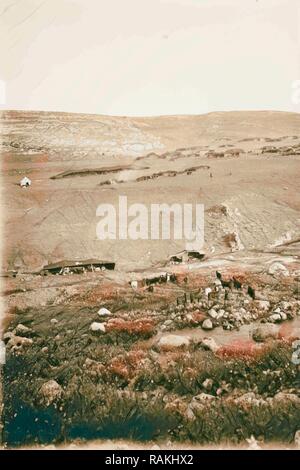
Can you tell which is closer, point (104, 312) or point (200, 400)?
point (200, 400)

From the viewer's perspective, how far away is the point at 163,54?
4.71 m

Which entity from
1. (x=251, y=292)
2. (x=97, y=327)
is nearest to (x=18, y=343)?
(x=97, y=327)

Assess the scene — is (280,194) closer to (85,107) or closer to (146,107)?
(146,107)

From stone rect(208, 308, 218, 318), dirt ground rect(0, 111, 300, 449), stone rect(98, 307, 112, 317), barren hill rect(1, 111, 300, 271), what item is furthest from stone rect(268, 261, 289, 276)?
stone rect(98, 307, 112, 317)

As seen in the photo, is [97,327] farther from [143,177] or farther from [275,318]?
[275,318]

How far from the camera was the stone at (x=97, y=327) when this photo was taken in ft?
14.3

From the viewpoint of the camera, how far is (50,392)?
427 centimetres

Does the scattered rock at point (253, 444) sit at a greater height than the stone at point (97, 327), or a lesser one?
lesser

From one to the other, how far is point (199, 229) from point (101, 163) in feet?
3.24

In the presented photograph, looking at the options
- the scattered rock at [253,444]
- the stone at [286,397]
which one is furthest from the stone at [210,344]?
the scattered rock at [253,444]

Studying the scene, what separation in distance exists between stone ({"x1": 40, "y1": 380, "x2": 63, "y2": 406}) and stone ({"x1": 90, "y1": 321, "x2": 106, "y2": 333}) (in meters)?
0.49

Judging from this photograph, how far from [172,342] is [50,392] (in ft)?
3.27

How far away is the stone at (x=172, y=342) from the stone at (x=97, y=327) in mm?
A: 444

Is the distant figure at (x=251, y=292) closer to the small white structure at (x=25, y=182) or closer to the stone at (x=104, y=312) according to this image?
the stone at (x=104, y=312)
